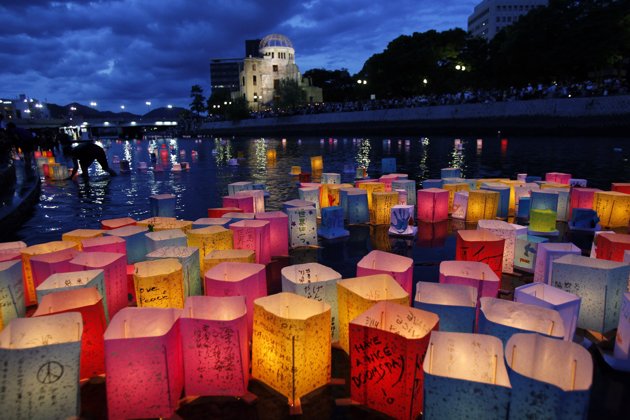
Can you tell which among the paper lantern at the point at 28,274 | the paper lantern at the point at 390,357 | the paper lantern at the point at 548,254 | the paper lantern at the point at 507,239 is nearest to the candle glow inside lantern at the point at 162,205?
the paper lantern at the point at 28,274

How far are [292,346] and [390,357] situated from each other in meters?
0.70

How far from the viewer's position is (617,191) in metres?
8.62

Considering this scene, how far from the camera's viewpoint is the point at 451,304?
11.4 ft

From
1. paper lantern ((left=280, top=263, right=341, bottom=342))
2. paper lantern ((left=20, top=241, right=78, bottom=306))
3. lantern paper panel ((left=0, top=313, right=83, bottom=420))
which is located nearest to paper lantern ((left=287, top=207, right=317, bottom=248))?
paper lantern ((left=280, top=263, right=341, bottom=342))

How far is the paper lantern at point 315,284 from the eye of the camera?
3842 millimetres

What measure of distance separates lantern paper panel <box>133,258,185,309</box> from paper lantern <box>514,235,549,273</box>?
4333mm

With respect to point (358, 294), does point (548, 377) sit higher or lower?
lower

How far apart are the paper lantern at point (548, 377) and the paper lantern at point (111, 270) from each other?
3.82 m

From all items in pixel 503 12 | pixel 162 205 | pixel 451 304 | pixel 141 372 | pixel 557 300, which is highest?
pixel 503 12

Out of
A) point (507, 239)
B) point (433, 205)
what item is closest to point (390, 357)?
point (507, 239)

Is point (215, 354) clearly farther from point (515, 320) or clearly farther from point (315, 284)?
point (515, 320)

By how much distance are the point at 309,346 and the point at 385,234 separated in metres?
4.97

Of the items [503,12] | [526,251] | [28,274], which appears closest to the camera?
[28,274]

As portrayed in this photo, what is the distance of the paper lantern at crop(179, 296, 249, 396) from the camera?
312 cm
